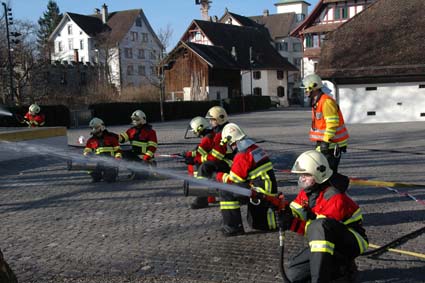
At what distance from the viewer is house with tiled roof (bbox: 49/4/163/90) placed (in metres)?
68.1

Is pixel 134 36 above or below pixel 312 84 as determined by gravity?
above

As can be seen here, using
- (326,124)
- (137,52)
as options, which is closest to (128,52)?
(137,52)

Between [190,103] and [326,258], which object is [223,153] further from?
[190,103]

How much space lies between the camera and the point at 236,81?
57.8m

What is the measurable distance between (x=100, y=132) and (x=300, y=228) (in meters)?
7.03

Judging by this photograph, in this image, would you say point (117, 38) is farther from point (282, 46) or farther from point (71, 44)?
point (282, 46)

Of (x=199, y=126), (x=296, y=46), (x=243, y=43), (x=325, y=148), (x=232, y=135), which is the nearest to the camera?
(x=232, y=135)

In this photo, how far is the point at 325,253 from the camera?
3934mm

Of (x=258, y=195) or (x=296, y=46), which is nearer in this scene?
(x=258, y=195)

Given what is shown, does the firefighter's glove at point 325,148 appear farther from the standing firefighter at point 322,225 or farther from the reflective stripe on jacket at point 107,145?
the reflective stripe on jacket at point 107,145

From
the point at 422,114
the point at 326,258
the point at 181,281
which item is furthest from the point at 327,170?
the point at 422,114

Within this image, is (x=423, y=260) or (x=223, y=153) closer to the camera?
(x=423, y=260)

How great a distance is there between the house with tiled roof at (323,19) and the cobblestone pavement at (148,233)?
35249 mm

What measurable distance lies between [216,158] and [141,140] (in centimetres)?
313
